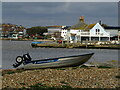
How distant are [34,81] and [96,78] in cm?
363

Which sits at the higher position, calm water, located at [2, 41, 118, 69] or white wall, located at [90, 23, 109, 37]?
white wall, located at [90, 23, 109, 37]

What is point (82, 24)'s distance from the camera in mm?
122250

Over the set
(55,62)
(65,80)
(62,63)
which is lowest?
(65,80)

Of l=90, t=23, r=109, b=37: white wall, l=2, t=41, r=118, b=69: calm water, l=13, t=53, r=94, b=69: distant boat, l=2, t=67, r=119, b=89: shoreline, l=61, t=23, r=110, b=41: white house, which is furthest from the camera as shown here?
l=90, t=23, r=109, b=37: white wall

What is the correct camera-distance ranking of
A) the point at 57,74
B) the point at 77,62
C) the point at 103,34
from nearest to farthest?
the point at 57,74 < the point at 77,62 < the point at 103,34

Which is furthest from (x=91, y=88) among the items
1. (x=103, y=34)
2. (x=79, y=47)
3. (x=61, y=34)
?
(x=61, y=34)

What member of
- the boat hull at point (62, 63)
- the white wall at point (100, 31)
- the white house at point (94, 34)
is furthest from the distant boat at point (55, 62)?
the white wall at point (100, 31)

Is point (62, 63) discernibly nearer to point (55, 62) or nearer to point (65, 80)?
point (55, 62)

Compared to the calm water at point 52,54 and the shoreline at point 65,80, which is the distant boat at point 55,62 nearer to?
the shoreline at point 65,80

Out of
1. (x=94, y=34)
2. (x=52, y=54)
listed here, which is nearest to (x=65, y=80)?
(x=52, y=54)

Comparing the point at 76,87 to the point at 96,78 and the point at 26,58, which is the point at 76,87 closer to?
the point at 96,78

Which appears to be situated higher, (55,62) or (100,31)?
(100,31)

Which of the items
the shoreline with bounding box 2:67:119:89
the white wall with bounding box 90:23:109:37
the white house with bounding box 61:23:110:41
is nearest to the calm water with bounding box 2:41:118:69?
the shoreline with bounding box 2:67:119:89

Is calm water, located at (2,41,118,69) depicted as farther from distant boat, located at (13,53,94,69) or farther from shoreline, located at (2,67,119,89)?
shoreline, located at (2,67,119,89)
